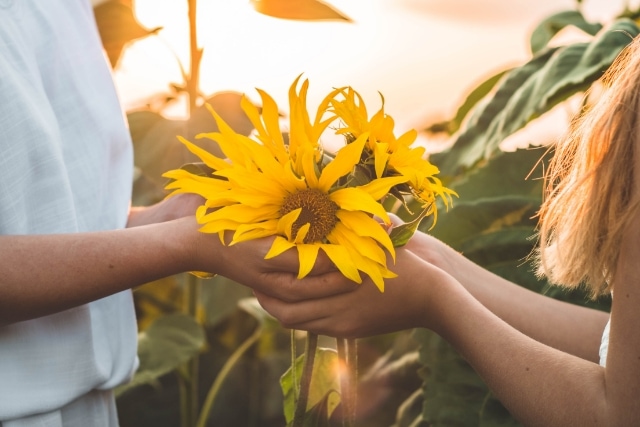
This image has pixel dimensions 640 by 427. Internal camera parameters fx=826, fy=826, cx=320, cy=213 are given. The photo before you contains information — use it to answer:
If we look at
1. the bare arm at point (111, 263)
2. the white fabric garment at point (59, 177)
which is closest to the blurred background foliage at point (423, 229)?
the white fabric garment at point (59, 177)

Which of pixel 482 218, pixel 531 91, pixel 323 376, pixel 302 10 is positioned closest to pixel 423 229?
pixel 482 218

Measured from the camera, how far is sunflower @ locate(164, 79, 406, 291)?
609mm

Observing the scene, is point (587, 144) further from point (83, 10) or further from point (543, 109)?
point (83, 10)

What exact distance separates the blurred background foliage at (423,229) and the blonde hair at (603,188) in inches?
11.2

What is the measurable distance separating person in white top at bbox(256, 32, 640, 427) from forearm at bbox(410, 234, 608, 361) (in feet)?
0.29

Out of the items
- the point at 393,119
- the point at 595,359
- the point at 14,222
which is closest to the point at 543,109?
the point at 595,359

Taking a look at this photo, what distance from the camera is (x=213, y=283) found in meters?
A: 1.35

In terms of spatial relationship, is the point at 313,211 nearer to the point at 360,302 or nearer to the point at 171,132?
the point at 360,302

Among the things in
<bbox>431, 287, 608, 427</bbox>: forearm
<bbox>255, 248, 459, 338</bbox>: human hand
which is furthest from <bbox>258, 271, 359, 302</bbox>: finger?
<bbox>431, 287, 608, 427</bbox>: forearm

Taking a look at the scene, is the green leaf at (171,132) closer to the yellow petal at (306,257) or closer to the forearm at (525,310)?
the forearm at (525,310)

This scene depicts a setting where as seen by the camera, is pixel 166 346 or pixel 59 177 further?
pixel 166 346

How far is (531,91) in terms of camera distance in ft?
3.70

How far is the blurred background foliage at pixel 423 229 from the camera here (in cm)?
106

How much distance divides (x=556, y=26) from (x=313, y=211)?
2.81 ft
